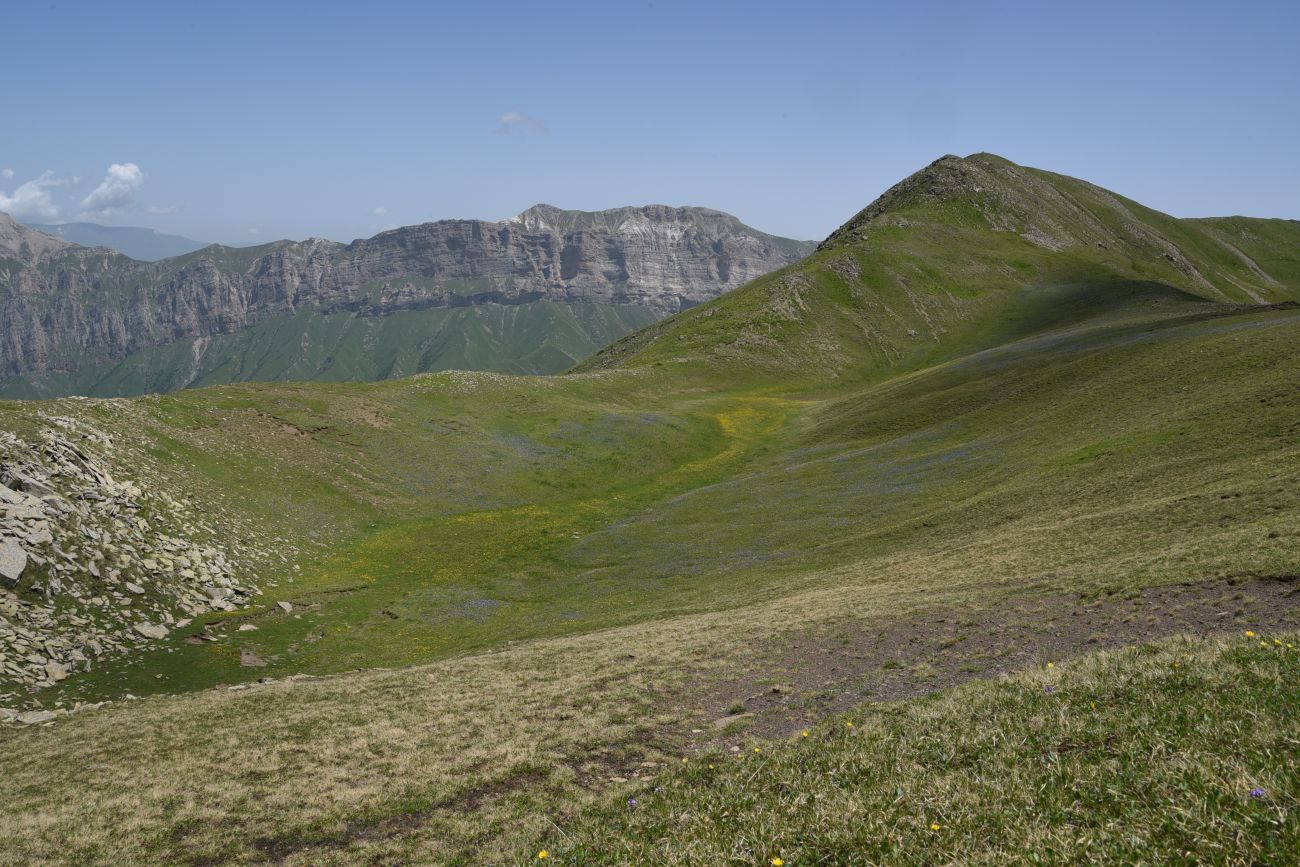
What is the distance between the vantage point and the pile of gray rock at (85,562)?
3431 centimetres

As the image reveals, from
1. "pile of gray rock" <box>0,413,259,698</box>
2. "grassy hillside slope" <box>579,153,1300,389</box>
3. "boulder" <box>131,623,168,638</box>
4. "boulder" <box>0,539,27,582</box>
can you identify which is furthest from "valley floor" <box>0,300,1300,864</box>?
"grassy hillside slope" <box>579,153,1300,389</box>

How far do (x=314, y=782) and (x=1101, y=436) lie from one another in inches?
2132

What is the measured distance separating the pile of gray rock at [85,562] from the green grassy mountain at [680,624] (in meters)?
0.27

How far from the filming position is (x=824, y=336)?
15625cm

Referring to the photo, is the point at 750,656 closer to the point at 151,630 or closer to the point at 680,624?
the point at 680,624

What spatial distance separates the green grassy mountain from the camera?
39.8 ft

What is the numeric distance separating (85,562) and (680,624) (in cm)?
3292

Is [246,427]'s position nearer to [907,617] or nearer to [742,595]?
[742,595]

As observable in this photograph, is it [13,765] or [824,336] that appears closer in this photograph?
[13,765]

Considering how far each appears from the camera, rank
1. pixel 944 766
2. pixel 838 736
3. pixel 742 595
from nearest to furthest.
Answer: pixel 944 766 < pixel 838 736 < pixel 742 595

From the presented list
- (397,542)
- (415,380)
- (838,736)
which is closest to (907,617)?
(838,736)

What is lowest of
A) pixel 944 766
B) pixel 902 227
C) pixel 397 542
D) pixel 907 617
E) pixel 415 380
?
pixel 397 542

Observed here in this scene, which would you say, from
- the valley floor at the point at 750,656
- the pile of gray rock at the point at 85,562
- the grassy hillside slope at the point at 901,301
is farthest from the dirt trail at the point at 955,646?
the grassy hillside slope at the point at 901,301

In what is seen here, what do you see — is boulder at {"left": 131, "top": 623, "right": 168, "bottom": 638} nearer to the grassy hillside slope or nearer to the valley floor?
the valley floor
